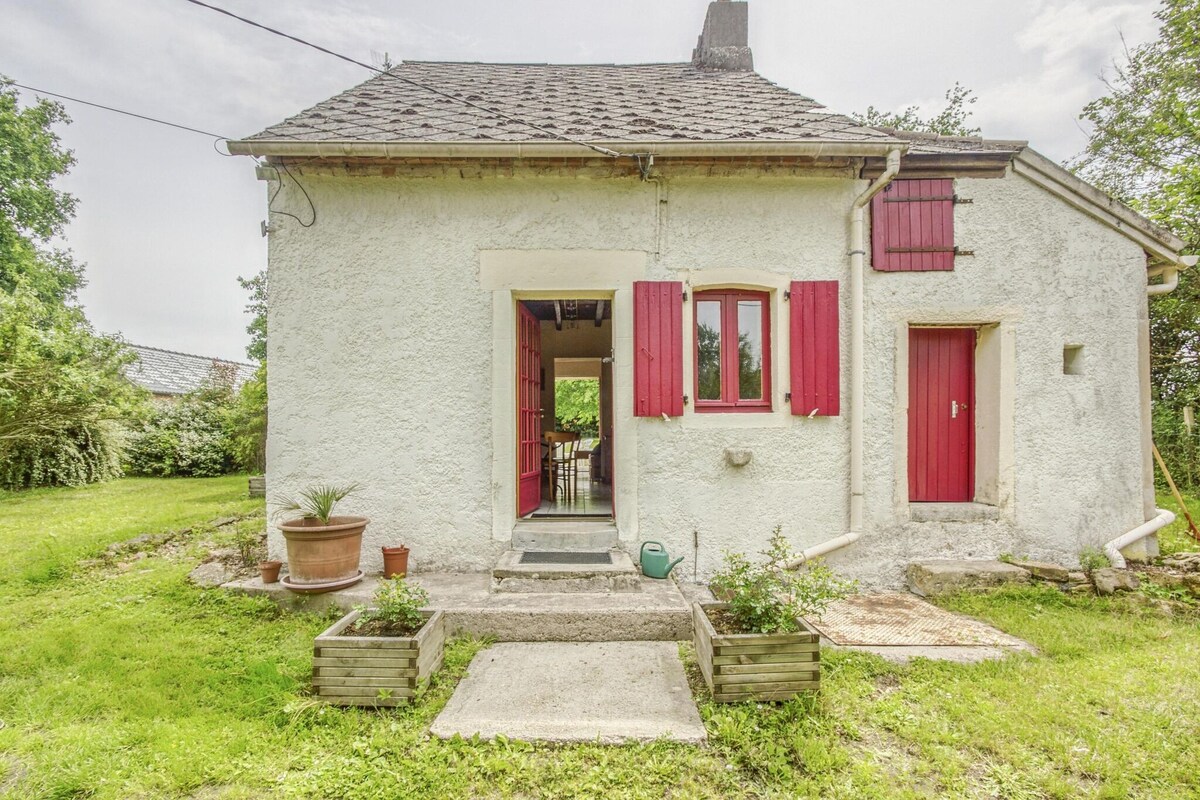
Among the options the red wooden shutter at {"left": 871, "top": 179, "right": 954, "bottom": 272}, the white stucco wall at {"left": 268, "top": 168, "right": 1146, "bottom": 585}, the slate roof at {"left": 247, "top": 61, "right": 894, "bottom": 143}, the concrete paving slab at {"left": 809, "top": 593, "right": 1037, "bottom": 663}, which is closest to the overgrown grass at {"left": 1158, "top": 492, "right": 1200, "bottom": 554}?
the white stucco wall at {"left": 268, "top": 168, "right": 1146, "bottom": 585}

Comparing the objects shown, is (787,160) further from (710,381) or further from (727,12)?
(727,12)

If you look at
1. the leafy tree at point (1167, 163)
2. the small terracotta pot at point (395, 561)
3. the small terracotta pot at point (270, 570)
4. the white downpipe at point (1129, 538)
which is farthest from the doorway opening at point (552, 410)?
the leafy tree at point (1167, 163)

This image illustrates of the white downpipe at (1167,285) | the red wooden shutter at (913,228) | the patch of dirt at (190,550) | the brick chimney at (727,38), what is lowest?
the patch of dirt at (190,550)

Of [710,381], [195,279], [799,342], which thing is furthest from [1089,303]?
[195,279]

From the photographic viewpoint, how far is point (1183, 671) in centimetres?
292

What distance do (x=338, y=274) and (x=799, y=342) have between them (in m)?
4.29

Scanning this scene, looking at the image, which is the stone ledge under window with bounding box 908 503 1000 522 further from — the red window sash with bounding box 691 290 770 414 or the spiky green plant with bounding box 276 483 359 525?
the spiky green plant with bounding box 276 483 359 525

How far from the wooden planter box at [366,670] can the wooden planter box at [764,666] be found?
1.71m

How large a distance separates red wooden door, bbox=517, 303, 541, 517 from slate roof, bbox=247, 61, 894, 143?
5.95ft

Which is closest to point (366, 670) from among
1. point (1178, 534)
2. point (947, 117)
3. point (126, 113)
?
point (126, 113)

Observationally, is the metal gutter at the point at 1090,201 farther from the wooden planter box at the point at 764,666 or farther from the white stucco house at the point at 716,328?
the wooden planter box at the point at 764,666

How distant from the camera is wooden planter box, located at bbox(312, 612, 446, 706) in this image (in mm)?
2631

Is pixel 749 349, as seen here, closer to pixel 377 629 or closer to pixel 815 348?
pixel 815 348

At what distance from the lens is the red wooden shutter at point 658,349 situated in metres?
4.34
